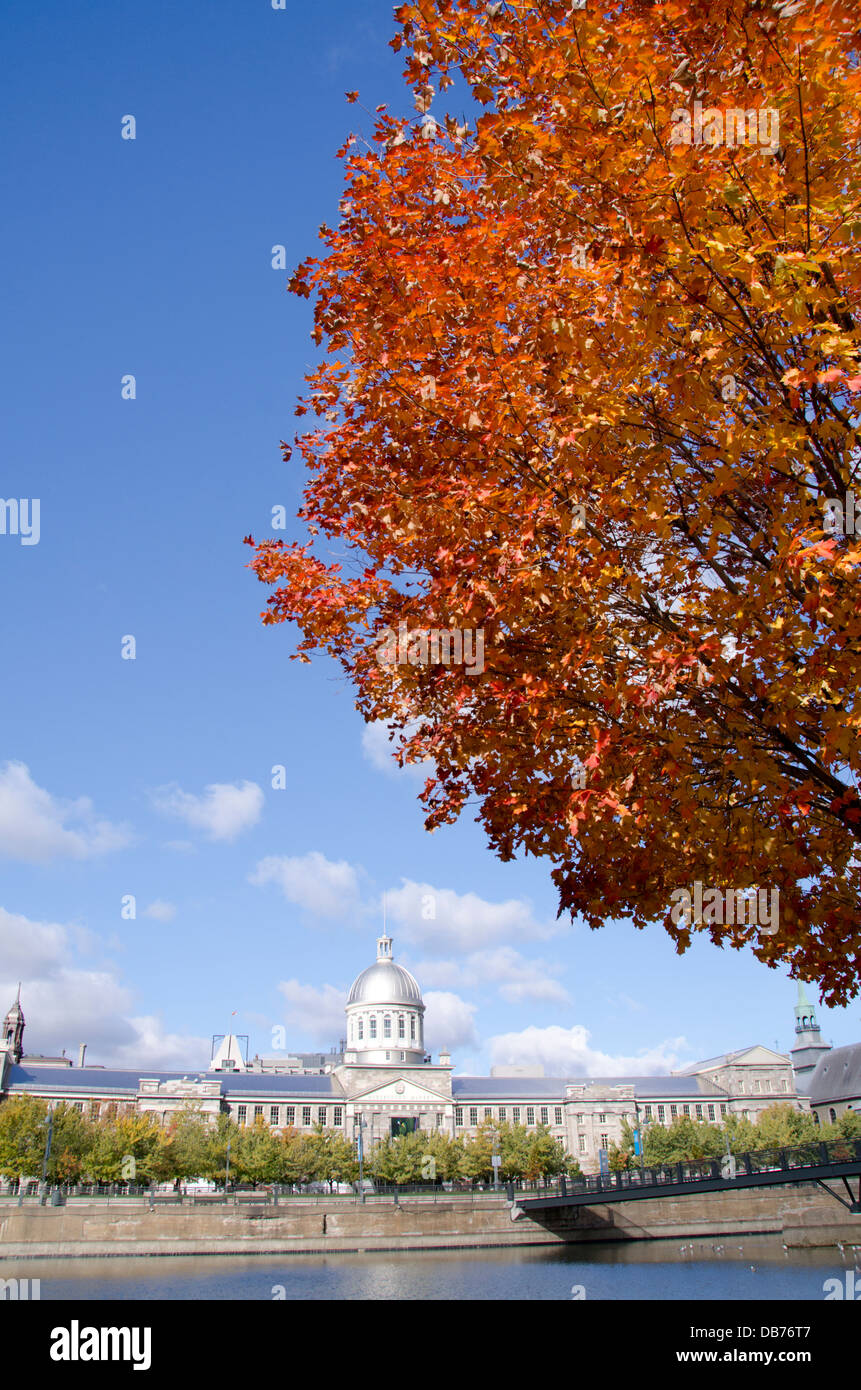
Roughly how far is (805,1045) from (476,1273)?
9082 cm

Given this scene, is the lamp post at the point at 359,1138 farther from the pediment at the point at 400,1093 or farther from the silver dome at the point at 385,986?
the silver dome at the point at 385,986

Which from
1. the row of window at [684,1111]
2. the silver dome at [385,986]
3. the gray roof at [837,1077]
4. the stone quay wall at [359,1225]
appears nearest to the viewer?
the stone quay wall at [359,1225]

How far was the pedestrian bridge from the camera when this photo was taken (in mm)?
33781

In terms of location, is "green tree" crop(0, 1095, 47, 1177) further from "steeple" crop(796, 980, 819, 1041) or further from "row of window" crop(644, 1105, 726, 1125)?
"steeple" crop(796, 980, 819, 1041)

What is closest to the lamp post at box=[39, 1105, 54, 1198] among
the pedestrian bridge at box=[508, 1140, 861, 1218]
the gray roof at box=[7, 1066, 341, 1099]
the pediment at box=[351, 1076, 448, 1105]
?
the gray roof at box=[7, 1066, 341, 1099]

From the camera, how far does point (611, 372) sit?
5555 millimetres

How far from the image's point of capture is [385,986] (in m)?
113

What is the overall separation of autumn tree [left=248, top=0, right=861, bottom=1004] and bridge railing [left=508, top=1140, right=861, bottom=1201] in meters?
33.0

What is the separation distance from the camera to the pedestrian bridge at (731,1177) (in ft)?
111

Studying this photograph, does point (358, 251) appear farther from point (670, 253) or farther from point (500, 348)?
point (670, 253)

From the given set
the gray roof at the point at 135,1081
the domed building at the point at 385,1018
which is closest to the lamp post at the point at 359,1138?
the gray roof at the point at 135,1081

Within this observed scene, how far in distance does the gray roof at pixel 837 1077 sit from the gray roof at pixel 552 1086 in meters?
10.6

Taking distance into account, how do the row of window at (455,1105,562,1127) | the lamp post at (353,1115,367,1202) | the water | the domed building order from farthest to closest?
the domed building → the row of window at (455,1105,562,1127) → the lamp post at (353,1115,367,1202) → the water

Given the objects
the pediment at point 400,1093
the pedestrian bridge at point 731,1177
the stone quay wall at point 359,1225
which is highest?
the pedestrian bridge at point 731,1177
